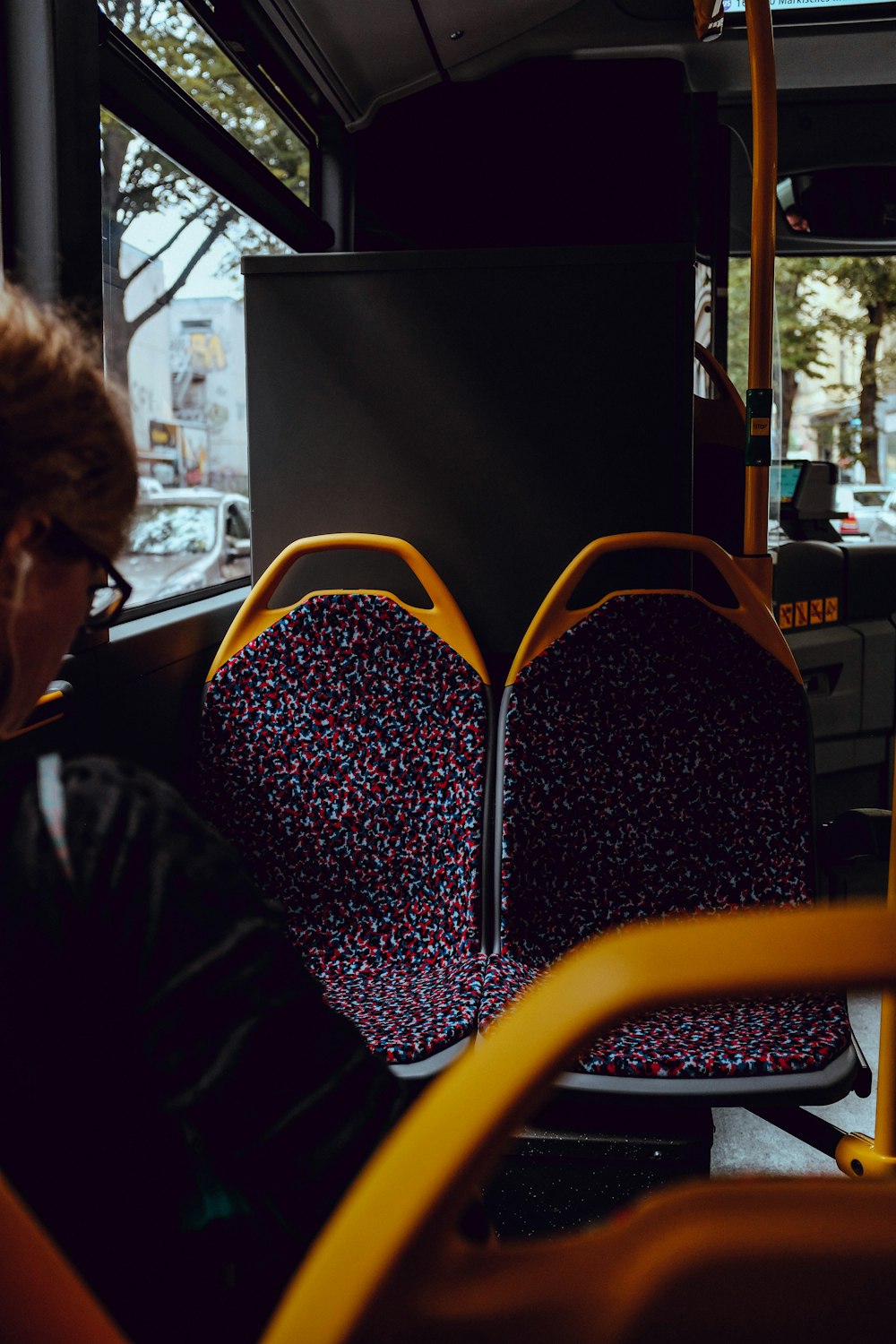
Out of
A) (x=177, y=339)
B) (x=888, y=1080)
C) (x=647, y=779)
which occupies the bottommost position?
(x=888, y=1080)

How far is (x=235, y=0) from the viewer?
2221 millimetres

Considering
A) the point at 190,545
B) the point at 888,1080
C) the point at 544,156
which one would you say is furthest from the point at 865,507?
the point at 888,1080

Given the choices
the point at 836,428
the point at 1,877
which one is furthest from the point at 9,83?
the point at 836,428

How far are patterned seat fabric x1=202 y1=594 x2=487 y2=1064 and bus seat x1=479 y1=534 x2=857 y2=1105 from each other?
0.34 feet

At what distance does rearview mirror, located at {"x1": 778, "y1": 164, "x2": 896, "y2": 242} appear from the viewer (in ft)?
12.9

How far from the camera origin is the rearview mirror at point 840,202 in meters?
3.93

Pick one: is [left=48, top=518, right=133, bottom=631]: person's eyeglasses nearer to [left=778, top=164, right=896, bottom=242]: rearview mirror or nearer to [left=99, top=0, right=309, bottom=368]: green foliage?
[left=99, top=0, right=309, bottom=368]: green foliage

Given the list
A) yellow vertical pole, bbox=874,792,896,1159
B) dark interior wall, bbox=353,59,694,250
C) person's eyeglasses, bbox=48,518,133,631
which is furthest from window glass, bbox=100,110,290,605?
yellow vertical pole, bbox=874,792,896,1159

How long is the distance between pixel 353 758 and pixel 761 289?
3.75 ft

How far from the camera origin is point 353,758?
1.98 m

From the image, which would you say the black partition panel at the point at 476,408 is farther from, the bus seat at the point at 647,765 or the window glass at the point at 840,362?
the window glass at the point at 840,362

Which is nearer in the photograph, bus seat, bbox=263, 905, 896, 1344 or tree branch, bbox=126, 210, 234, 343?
bus seat, bbox=263, 905, 896, 1344

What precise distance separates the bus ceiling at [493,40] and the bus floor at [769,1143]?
2.46 m

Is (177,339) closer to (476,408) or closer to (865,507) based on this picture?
(476,408)
